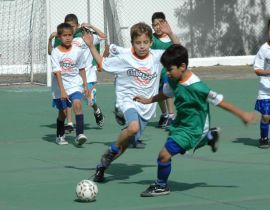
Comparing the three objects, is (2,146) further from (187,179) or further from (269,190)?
(269,190)

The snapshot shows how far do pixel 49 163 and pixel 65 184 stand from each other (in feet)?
4.94

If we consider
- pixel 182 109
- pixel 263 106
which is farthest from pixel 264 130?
pixel 182 109

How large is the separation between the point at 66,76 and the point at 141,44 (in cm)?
302

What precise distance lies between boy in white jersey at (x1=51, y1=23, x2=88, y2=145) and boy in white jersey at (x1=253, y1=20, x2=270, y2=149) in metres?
2.53

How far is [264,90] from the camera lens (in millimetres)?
12445

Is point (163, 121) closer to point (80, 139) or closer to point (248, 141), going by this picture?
point (248, 141)

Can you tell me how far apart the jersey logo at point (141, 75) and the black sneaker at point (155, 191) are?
197 centimetres

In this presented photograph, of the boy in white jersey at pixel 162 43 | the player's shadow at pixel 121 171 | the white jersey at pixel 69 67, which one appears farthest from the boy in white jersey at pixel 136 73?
the boy in white jersey at pixel 162 43

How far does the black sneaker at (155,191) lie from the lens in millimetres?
8836

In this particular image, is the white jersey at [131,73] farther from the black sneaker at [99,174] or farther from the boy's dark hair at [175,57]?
the boy's dark hair at [175,57]

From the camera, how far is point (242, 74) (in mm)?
23906

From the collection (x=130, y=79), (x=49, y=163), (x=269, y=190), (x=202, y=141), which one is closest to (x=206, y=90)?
(x=202, y=141)

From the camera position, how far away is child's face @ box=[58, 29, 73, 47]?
41.8 ft

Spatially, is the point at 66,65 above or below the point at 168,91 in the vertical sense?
above
